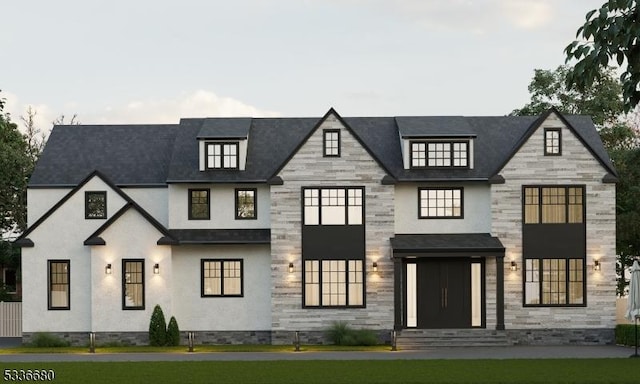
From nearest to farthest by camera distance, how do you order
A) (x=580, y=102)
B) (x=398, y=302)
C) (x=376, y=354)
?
(x=376, y=354) → (x=398, y=302) → (x=580, y=102)

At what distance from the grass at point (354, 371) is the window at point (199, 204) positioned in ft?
37.1

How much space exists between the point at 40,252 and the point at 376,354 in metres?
14.3

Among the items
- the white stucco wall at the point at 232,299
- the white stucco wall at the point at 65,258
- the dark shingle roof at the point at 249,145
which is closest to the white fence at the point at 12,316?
the white stucco wall at the point at 65,258

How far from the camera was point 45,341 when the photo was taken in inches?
1470

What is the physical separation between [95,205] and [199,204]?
4.10 m

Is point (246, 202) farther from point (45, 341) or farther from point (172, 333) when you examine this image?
point (45, 341)

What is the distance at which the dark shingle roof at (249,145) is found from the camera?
3878 centimetres

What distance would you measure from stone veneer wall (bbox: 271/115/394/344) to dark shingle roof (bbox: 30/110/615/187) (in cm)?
58

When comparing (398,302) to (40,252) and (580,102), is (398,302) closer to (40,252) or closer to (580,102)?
(40,252)

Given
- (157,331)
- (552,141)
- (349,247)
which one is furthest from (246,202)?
(552,141)

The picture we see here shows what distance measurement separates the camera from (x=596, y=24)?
34.9 ft

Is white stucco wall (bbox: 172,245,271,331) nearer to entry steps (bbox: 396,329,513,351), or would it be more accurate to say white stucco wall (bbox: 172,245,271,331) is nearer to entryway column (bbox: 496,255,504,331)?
entry steps (bbox: 396,329,513,351)

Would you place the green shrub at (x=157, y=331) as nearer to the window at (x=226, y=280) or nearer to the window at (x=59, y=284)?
the window at (x=226, y=280)

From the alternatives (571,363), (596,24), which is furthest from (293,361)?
(596,24)
